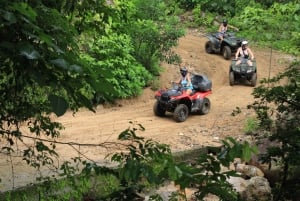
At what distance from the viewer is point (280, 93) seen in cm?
470

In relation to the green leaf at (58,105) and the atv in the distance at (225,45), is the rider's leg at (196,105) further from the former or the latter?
the green leaf at (58,105)

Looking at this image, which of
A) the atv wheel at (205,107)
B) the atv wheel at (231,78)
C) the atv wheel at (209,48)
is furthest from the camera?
the atv wheel at (209,48)

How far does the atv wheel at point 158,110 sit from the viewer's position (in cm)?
1152

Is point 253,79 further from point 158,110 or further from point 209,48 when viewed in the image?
point 158,110

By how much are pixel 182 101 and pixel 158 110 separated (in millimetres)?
681

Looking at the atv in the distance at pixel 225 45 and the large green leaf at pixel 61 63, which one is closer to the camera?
the large green leaf at pixel 61 63

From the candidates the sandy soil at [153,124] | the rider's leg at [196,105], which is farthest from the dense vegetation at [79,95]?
the rider's leg at [196,105]

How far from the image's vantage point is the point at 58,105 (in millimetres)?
1677

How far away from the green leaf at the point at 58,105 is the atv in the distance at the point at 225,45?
15079 millimetres

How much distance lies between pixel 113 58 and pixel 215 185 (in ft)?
36.6

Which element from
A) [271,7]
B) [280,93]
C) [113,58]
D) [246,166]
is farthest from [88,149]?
[271,7]

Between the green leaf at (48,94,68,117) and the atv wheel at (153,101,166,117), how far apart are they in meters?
9.77

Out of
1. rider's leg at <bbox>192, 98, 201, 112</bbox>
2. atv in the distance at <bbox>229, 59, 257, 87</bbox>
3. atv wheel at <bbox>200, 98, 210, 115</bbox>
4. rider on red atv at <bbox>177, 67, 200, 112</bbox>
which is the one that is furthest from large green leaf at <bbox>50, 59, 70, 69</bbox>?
atv in the distance at <bbox>229, 59, 257, 87</bbox>

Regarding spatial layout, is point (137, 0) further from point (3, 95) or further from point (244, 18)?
point (3, 95)
